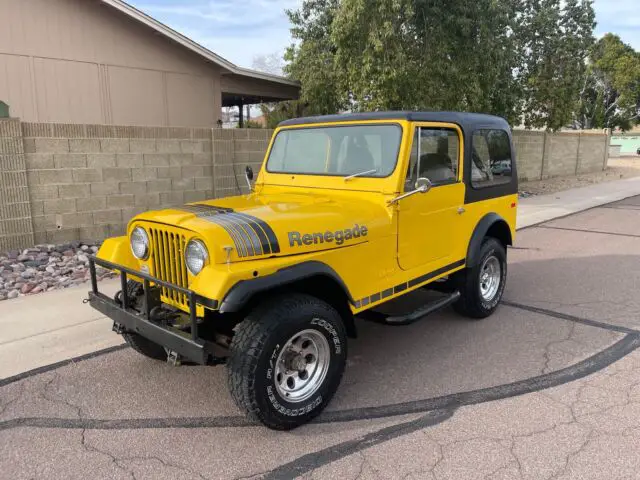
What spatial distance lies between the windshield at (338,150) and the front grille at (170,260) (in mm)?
1502

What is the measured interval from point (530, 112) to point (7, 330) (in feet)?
61.9

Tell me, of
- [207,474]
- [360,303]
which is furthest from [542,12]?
[207,474]

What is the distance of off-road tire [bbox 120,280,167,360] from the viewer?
3653 millimetres

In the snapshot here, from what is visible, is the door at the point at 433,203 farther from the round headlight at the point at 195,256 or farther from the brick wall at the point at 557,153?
the brick wall at the point at 557,153

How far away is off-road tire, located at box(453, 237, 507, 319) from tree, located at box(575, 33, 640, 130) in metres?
40.7

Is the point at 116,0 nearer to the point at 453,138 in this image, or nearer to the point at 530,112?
the point at 453,138

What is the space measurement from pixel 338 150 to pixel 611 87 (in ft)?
153

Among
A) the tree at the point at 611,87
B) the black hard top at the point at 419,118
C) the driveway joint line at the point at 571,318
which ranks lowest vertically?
the driveway joint line at the point at 571,318

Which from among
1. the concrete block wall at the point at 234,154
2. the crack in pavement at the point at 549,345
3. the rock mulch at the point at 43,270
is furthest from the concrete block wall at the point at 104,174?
the crack in pavement at the point at 549,345

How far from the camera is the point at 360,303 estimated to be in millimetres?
3525

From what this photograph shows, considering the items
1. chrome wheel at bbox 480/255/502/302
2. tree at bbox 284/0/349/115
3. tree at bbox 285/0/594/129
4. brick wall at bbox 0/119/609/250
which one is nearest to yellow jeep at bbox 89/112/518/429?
chrome wheel at bbox 480/255/502/302

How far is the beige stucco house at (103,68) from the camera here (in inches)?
423

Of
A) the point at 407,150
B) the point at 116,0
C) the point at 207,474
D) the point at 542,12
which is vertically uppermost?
the point at 542,12

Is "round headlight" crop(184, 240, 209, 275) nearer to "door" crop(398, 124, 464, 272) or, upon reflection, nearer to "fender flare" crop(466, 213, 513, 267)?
"door" crop(398, 124, 464, 272)
